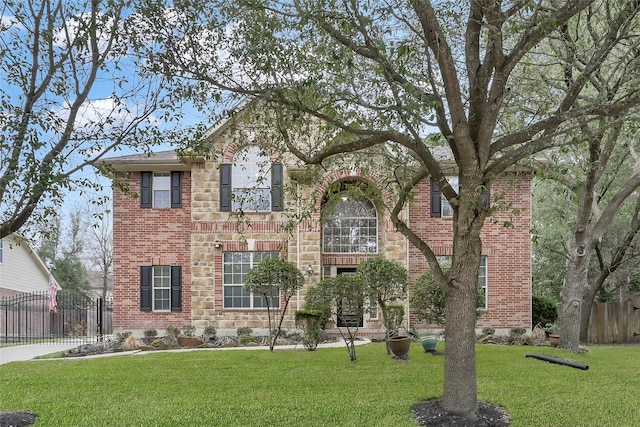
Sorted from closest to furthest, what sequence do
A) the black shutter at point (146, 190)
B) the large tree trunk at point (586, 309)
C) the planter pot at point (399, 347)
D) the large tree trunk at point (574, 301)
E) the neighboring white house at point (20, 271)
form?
the planter pot at point (399, 347) < the large tree trunk at point (574, 301) < the large tree trunk at point (586, 309) < the black shutter at point (146, 190) < the neighboring white house at point (20, 271)

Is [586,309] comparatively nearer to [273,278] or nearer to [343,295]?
[343,295]

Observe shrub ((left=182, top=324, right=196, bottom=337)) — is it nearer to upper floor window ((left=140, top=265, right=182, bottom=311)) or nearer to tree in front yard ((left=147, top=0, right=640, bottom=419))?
upper floor window ((left=140, top=265, right=182, bottom=311))

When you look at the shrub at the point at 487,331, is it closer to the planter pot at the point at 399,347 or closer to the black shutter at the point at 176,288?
the planter pot at the point at 399,347

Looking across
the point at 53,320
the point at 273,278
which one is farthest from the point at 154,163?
the point at 53,320

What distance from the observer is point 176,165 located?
669 inches

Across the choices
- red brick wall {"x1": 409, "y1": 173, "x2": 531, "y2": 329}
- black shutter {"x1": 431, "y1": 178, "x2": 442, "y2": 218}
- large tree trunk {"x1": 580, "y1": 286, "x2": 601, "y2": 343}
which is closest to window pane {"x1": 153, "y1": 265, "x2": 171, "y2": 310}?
red brick wall {"x1": 409, "y1": 173, "x2": 531, "y2": 329}

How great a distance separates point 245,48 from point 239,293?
432 inches

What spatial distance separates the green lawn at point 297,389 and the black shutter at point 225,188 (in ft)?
20.4

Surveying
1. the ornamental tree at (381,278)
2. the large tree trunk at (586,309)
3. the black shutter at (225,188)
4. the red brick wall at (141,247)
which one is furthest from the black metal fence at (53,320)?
the large tree trunk at (586,309)

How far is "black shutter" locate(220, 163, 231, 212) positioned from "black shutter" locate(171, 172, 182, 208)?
57.8 inches

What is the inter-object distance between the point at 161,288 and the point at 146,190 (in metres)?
3.25

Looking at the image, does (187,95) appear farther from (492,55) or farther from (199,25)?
(492,55)

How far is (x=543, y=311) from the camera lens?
711 inches

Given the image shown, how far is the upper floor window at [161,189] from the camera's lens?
17.4 m
